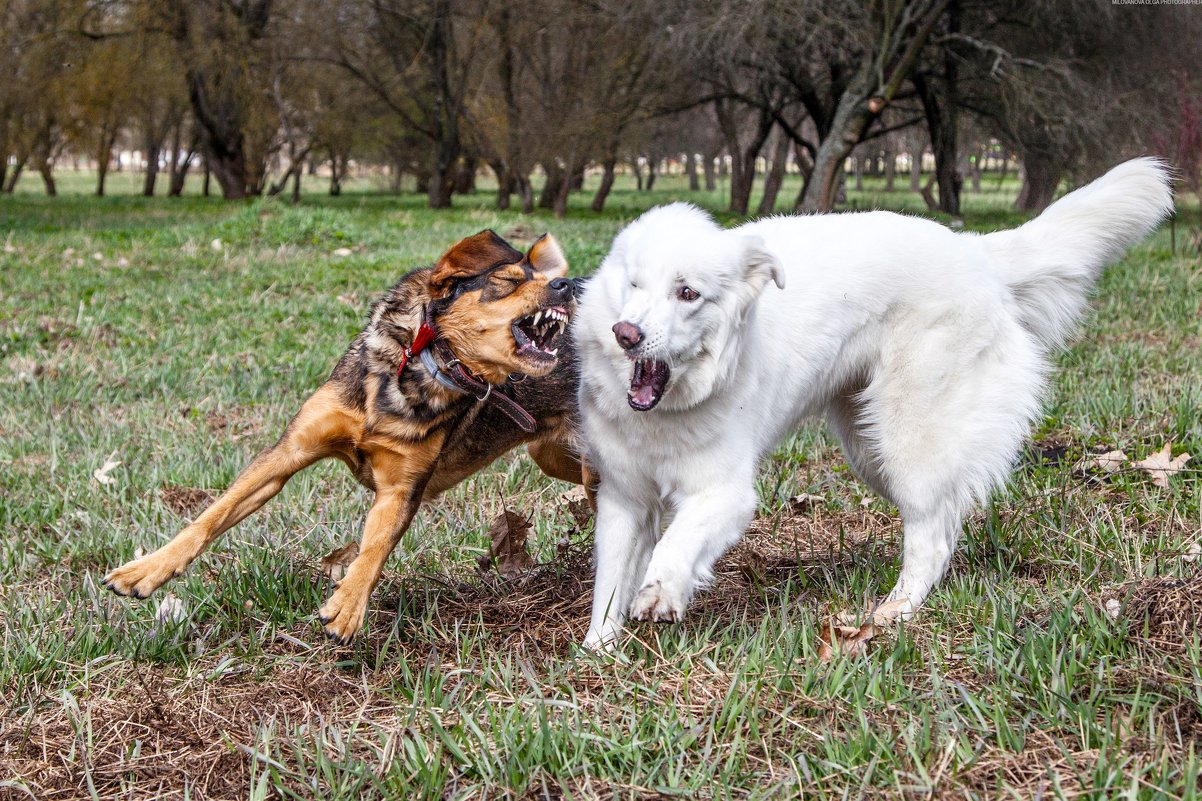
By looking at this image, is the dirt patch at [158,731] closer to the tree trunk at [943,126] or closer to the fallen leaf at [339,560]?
the fallen leaf at [339,560]

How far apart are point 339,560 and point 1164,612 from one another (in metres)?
2.73

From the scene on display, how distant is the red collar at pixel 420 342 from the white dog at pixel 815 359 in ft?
1.69

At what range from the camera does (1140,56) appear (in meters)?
22.7

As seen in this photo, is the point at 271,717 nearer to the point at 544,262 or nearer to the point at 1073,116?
the point at 544,262

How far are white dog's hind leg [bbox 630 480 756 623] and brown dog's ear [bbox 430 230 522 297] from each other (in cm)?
108

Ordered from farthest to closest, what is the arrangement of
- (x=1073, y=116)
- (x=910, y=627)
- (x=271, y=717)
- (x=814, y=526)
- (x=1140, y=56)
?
(x=1140, y=56)
(x=1073, y=116)
(x=814, y=526)
(x=910, y=627)
(x=271, y=717)

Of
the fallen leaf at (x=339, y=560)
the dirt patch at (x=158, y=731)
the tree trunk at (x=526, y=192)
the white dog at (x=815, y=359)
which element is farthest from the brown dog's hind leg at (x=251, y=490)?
the tree trunk at (x=526, y=192)

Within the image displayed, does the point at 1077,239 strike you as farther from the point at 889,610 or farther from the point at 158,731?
the point at 158,731

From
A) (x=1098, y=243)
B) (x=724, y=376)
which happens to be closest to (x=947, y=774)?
(x=724, y=376)

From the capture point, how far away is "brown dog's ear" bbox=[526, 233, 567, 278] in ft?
12.9

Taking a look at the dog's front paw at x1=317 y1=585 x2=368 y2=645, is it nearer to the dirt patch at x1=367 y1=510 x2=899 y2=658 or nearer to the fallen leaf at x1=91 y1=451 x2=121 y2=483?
the dirt patch at x1=367 y1=510 x2=899 y2=658

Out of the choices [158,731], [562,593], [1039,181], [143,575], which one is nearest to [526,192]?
[1039,181]

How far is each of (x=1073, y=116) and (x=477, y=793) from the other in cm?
1996

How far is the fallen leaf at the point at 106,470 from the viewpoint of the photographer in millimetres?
5457
